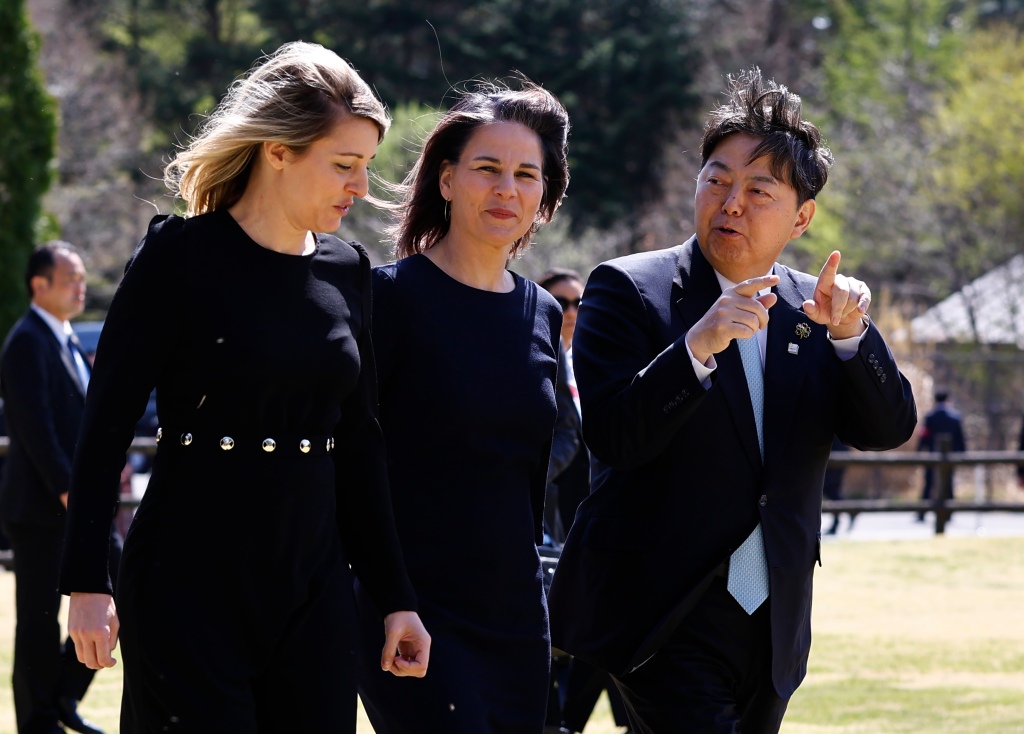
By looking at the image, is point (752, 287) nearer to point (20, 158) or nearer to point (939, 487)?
point (939, 487)

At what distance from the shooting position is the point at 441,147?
13.8 ft

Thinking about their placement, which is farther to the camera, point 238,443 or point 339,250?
point 339,250

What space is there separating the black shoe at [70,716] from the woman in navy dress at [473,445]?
3.64 meters

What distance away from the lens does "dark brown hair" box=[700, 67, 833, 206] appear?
13.1 ft

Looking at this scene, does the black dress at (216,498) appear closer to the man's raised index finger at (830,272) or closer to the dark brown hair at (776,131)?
the man's raised index finger at (830,272)

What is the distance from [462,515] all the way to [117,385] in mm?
1012

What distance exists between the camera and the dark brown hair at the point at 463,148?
4.12 meters

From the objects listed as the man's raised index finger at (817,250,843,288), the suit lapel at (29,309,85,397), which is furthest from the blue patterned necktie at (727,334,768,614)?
the suit lapel at (29,309,85,397)

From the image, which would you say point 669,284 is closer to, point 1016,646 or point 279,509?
point 279,509

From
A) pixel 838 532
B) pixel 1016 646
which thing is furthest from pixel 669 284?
pixel 838 532

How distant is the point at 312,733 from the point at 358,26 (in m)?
39.5

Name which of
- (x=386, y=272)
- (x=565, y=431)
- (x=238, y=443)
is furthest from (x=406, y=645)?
(x=565, y=431)

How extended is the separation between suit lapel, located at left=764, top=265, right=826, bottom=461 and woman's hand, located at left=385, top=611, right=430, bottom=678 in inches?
39.5

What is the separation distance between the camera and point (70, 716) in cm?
707
